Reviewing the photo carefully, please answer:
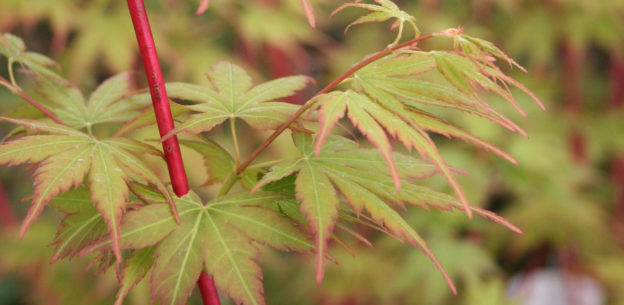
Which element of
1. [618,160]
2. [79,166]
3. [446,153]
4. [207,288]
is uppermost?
[79,166]

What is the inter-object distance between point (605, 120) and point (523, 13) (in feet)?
1.48

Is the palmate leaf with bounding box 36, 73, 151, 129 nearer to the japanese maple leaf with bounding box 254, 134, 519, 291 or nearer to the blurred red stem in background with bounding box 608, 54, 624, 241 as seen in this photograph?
the japanese maple leaf with bounding box 254, 134, 519, 291

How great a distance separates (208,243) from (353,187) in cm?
10

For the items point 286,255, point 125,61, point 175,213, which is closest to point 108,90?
point 175,213

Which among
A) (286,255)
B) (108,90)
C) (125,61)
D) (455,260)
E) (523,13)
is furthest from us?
(286,255)

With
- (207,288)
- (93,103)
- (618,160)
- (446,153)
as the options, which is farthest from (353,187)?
(618,160)

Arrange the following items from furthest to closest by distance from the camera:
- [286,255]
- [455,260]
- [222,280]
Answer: [286,255] → [455,260] → [222,280]

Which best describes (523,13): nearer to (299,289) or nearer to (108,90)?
(299,289)

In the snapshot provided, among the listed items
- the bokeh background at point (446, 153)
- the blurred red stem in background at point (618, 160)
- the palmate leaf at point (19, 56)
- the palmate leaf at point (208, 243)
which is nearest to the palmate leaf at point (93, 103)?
the palmate leaf at point (19, 56)

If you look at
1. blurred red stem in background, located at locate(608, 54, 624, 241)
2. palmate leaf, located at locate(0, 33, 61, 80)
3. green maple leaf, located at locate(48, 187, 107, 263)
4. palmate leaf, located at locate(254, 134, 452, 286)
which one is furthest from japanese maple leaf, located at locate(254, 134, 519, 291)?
blurred red stem in background, located at locate(608, 54, 624, 241)

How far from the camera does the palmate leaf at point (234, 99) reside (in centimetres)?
44

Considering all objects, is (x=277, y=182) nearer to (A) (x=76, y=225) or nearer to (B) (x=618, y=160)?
(A) (x=76, y=225)

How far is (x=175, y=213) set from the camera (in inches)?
15.1

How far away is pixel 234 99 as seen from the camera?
0.48m
